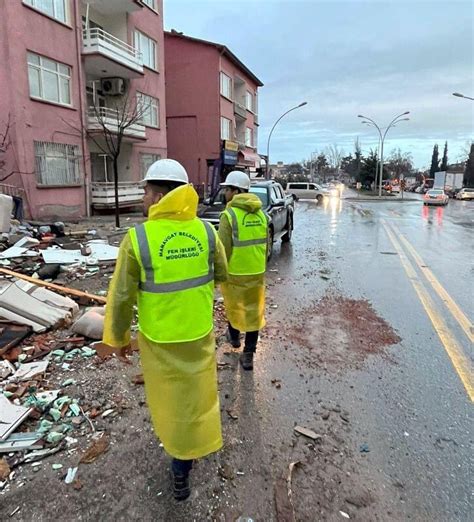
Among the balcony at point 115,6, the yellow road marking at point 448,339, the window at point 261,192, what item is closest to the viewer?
the yellow road marking at point 448,339

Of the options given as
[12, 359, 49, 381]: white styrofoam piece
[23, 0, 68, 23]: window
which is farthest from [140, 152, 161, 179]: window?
[12, 359, 49, 381]: white styrofoam piece

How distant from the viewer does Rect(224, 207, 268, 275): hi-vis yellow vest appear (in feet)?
14.0

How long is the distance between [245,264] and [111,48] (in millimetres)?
19385

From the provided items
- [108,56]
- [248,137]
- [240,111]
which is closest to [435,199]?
[240,111]

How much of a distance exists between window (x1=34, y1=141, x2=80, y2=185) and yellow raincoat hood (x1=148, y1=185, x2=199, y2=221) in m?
16.6

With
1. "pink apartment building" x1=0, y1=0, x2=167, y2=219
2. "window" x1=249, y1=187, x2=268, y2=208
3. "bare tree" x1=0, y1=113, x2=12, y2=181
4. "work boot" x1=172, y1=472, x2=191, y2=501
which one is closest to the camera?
"work boot" x1=172, y1=472, x2=191, y2=501

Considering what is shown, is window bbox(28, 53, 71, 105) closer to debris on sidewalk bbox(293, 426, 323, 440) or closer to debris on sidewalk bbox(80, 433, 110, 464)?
debris on sidewalk bbox(80, 433, 110, 464)

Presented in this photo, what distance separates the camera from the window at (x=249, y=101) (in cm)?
4288

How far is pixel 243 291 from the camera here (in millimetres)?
4301

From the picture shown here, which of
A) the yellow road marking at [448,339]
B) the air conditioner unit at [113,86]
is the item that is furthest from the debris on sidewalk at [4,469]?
the air conditioner unit at [113,86]

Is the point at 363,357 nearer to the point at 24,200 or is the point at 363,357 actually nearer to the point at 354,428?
the point at 354,428

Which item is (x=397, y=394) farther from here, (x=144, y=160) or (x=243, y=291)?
(x=144, y=160)

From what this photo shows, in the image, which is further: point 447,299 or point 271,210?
point 271,210

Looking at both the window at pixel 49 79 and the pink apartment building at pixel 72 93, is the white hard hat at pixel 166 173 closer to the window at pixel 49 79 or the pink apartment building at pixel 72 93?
the pink apartment building at pixel 72 93
